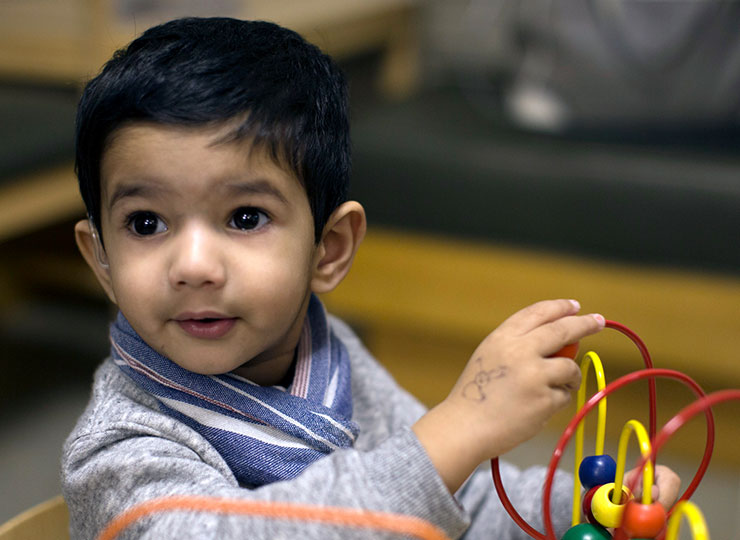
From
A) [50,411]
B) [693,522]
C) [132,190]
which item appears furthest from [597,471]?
[50,411]

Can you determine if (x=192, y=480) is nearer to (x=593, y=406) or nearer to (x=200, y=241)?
(x=200, y=241)

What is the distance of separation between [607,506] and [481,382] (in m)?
0.11

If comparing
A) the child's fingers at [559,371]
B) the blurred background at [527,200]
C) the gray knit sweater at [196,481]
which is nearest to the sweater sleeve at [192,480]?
the gray knit sweater at [196,481]

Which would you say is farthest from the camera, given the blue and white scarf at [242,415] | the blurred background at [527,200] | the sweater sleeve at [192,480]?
the blurred background at [527,200]

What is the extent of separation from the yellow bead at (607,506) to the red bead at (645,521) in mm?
37

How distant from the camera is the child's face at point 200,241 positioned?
1.99 feet

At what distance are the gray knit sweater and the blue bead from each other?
0.30ft

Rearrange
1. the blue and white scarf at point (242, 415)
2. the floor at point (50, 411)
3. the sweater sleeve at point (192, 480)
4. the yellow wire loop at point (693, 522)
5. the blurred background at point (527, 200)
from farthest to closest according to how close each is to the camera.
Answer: the blurred background at point (527, 200) < the floor at point (50, 411) < the blue and white scarf at point (242, 415) < the sweater sleeve at point (192, 480) < the yellow wire loop at point (693, 522)

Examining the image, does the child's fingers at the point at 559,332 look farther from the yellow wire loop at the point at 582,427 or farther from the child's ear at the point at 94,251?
the child's ear at the point at 94,251

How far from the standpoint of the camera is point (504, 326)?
613 mm

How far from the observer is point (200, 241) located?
607 mm

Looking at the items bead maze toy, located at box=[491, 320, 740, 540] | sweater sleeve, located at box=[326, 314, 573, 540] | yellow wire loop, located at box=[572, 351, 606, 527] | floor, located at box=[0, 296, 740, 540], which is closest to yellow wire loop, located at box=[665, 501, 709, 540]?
bead maze toy, located at box=[491, 320, 740, 540]

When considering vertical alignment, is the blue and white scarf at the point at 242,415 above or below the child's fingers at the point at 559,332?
below

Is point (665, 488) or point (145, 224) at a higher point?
point (145, 224)
